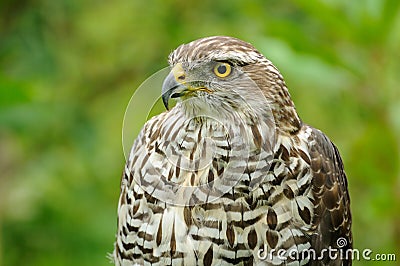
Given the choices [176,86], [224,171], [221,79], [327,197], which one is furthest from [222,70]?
[327,197]

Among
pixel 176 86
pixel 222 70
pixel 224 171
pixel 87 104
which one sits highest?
pixel 87 104

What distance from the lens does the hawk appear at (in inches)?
154

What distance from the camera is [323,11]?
544 centimetres

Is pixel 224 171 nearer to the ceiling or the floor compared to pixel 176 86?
nearer to the floor

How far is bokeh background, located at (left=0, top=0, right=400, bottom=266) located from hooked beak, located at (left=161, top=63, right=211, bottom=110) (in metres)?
1.96

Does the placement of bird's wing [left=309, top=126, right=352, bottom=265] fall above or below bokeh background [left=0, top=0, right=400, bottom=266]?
below

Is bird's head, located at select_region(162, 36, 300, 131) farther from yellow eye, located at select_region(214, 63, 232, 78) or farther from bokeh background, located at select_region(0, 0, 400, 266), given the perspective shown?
bokeh background, located at select_region(0, 0, 400, 266)

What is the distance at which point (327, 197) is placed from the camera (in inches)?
166

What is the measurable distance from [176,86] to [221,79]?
0.22 metres

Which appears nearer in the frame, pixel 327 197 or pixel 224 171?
pixel 224 171

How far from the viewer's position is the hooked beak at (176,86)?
381 cm

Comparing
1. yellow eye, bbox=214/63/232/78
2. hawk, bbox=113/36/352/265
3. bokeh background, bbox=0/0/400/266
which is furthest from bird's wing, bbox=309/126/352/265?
bokeh background, bbox=0/0/400/266

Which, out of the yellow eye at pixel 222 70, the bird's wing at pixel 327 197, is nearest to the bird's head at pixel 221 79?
the yellow eye at pixel 222 70

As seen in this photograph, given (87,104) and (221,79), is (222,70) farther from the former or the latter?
(87,104)
